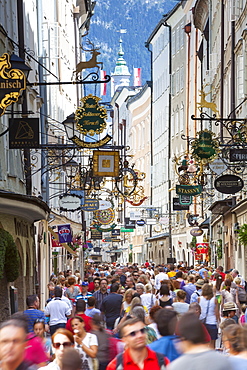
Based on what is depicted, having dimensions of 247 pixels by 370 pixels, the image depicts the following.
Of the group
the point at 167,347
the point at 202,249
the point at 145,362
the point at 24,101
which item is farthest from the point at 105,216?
the point at 145,362

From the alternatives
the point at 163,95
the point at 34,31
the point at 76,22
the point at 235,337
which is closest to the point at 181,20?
the point at 163,95

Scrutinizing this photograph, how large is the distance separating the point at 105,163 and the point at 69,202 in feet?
18.9

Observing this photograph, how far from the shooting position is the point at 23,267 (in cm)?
2338

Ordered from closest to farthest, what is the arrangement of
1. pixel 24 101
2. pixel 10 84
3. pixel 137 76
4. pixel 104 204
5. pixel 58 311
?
pixel 10 84 < pixel 58 311 < pixel 24 101 < pixel 104 204 < pixel 137 76

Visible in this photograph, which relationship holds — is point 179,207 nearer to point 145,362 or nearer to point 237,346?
point 237,346

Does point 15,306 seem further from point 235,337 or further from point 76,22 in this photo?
point 76,22

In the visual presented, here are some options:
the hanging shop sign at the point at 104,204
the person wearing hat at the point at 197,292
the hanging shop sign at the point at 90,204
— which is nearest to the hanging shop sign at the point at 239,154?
the person wearing hat at the point at 197,292

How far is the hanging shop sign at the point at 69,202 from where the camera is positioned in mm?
32844

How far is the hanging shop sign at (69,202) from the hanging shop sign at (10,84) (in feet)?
61.2

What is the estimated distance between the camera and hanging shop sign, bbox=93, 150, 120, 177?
27.2 m

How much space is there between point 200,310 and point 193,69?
5130 cm

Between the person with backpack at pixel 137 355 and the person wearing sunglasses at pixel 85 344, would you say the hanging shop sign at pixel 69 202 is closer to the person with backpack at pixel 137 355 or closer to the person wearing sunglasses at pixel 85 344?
the person wearing sunglasses at pixel 85 344

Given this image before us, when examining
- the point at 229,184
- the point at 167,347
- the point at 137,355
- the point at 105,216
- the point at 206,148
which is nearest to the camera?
the point at 137,355

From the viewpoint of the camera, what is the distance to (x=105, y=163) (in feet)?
90.3
